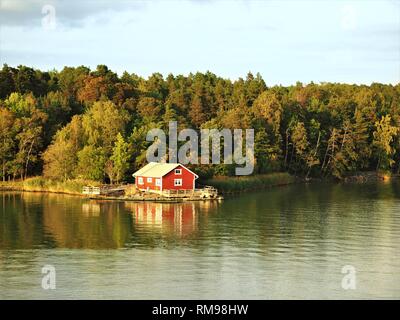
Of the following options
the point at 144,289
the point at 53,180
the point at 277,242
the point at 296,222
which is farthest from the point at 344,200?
the point at 144,289

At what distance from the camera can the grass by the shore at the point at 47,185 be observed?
65.6m

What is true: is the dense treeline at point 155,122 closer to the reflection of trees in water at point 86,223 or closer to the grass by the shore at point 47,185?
the grass by the shore at point 47,185

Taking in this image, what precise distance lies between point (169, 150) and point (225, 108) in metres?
32.1

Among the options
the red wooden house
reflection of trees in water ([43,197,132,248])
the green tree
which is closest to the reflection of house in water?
reflection of trees in water ([43,197,132,248])

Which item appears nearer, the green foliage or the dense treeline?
the green foliage

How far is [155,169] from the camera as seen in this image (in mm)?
62969

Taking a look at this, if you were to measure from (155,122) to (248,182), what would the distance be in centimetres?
1487

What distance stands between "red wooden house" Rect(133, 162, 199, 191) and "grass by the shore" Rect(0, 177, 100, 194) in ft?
21.3

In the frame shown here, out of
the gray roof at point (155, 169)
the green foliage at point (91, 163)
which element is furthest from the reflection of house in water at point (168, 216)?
the green foliage at point (91, 163)

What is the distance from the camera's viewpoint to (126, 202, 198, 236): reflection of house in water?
44.8m

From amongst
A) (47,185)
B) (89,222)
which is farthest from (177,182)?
(89,222)

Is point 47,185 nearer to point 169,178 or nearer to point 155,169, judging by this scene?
point 155,169

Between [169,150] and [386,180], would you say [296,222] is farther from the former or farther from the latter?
[386,180]

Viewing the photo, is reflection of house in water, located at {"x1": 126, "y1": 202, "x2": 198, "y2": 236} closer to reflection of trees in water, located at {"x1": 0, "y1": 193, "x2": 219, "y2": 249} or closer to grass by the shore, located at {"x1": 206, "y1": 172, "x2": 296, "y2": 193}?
reflection of trees in water, located at {"x1": 0, "y1": 193, "x2": 219, "y2": 249}
